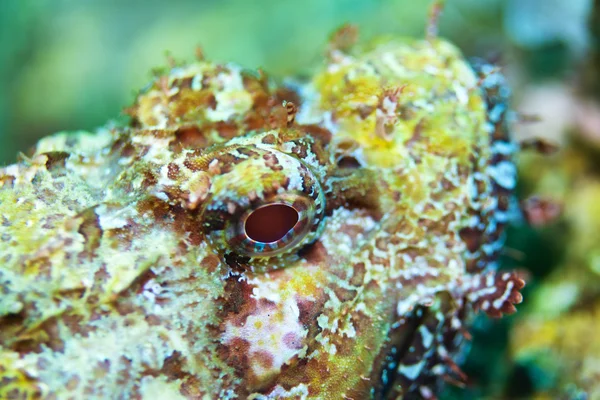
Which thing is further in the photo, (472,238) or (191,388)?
(472,238)

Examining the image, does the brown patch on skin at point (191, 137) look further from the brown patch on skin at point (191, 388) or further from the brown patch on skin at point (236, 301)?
the brown patch on skin at point (191, 388)

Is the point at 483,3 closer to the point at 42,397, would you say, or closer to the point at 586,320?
the point at 586,320

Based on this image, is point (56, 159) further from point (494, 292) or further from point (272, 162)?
point (494, 292)

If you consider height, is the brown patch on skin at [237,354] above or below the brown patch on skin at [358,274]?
below

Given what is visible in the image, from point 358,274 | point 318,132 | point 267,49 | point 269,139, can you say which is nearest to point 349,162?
point 318,132

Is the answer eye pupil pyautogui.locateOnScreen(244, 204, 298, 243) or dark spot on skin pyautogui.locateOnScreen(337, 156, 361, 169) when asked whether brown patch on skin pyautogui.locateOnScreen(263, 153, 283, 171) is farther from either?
dark spot on skin pyautogui.locateOnScreen(337, 156, 361, 169)

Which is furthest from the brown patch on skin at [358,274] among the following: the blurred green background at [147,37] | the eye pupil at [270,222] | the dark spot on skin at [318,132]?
the blurred green background at [147,37]

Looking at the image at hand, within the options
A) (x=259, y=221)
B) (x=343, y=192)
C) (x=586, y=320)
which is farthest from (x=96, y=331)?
(x=586, y=320)
